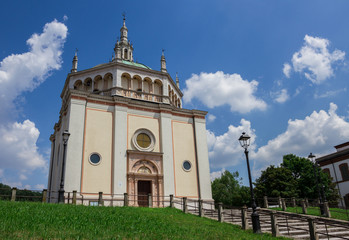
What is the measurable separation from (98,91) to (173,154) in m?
9.78

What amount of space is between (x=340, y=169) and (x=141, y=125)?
34.4 metres

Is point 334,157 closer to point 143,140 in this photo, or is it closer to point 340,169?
point 340,169

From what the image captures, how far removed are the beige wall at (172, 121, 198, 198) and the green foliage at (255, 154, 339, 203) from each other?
1646 centimetres

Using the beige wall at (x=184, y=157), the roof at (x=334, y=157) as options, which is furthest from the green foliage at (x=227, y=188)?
the beige wall at (x=184, y=157)

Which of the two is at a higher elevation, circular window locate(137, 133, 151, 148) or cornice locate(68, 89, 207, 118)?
cornice locate(68, 89, 207, 118)

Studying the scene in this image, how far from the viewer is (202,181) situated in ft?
85.8

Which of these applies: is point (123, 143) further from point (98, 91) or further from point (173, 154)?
point (98, 91)

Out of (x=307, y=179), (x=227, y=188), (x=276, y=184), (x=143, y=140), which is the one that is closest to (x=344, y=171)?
(x=307, y=179)

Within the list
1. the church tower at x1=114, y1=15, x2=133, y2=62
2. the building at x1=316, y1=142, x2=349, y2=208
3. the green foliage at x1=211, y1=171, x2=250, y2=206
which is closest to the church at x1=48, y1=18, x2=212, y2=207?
the church tower at x1=114, y1=15, x2=133, y2=62

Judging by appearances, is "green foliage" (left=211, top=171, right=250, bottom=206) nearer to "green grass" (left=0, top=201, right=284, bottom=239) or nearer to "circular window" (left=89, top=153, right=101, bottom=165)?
"circular window" (left=89, top=153, right=101, bottom=165)

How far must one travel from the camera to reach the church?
2258 centimetres

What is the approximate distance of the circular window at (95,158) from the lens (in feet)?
74.7

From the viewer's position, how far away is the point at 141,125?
25.9 metres

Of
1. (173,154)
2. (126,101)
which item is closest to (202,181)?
(173,154)
